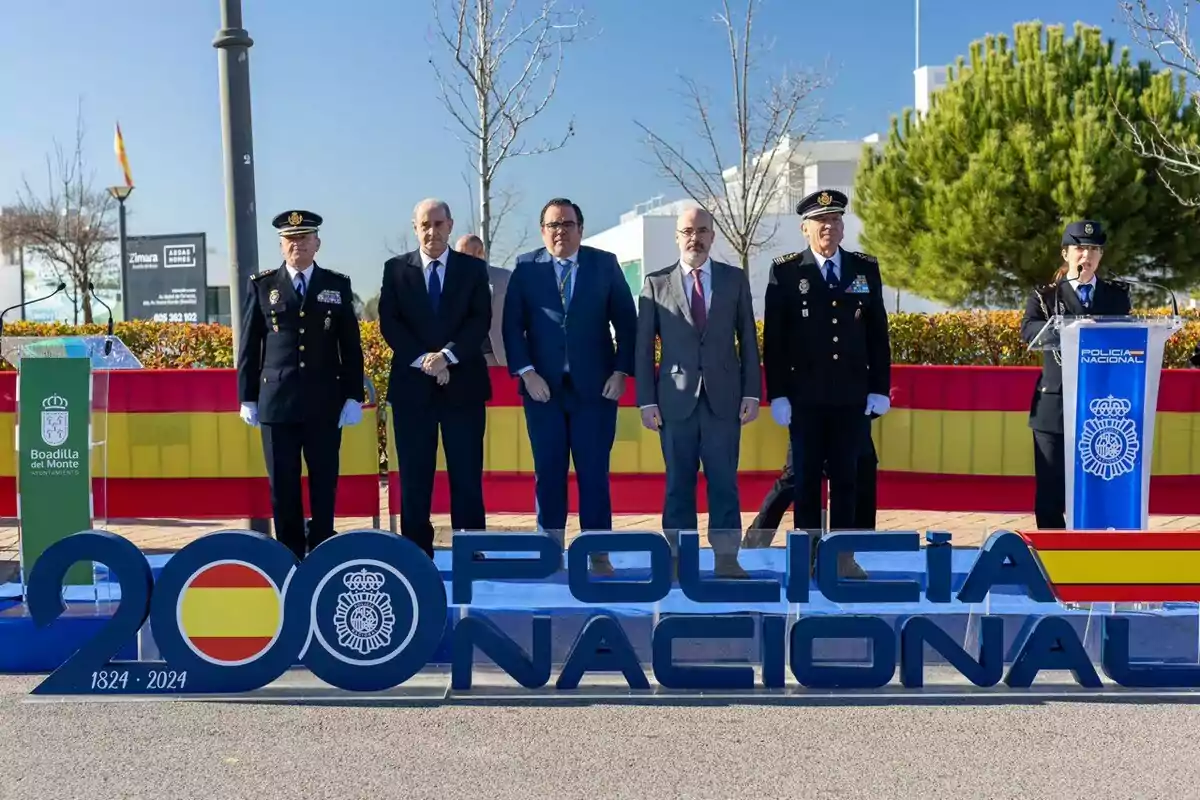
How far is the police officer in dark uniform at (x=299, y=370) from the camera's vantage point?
5.14 meters

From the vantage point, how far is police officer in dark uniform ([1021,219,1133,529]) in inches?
206

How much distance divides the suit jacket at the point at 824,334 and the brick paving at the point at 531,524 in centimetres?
191

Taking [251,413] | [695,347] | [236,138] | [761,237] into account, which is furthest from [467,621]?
[761,237]

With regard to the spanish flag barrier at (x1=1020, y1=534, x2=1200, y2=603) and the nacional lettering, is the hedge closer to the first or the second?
the nacional lettering

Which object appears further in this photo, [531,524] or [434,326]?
[531,524]

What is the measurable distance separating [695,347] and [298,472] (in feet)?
6.65

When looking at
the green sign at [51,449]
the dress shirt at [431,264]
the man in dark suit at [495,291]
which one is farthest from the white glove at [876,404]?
the green sign at [51,449]

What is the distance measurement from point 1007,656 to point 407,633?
86.9 inches

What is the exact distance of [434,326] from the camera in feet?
17.2

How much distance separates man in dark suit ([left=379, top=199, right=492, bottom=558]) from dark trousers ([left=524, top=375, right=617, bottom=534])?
0.32 metres

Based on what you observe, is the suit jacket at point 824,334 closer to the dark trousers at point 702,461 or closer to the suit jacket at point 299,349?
the dark trousers at point 702,461

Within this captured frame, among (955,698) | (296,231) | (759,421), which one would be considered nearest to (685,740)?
(955,698)

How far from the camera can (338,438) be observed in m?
5.36

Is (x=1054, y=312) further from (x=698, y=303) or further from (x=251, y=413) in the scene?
(x=251, y=413)
